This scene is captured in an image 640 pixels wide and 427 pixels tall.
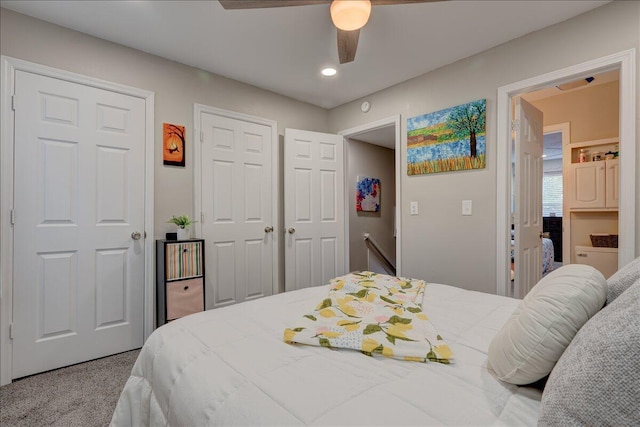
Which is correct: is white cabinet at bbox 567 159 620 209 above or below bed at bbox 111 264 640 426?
above

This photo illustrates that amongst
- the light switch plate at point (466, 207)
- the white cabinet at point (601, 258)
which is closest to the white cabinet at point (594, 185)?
the white cabinet at point (601, 258)

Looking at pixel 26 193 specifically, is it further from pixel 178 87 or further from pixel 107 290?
pixel 178 87

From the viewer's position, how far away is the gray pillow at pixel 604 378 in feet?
1.70

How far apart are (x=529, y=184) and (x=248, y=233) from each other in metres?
2.78

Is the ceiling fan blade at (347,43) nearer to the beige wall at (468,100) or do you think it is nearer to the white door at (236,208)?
the beige wall at (468,100)

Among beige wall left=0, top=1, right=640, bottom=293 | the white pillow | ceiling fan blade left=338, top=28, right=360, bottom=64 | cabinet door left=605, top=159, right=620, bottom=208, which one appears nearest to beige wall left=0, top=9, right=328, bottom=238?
beige wall left=0, top=1, right=640, bottom=293

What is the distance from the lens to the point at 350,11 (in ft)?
5.41

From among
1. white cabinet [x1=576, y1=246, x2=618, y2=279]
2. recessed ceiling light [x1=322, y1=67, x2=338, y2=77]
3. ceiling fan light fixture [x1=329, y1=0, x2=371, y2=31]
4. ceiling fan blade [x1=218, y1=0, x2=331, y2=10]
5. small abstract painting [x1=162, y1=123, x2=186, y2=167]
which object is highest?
recessed ceiling light [x1=322, y1=67, x2=338, y2=77]

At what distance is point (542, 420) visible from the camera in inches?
24.9

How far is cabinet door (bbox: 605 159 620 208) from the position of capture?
12.2 feet

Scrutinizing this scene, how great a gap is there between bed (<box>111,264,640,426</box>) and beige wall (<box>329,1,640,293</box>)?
5.32ft

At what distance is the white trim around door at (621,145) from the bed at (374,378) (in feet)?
4.80

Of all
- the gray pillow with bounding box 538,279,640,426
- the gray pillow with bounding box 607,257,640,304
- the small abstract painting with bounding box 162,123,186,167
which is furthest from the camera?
the small abstract painting with bounding box 162,123,186,167

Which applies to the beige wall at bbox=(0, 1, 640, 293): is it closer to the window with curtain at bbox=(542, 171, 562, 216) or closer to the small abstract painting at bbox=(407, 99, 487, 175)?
the small abstract painting at bbox=(407, 99, 487, 175)
